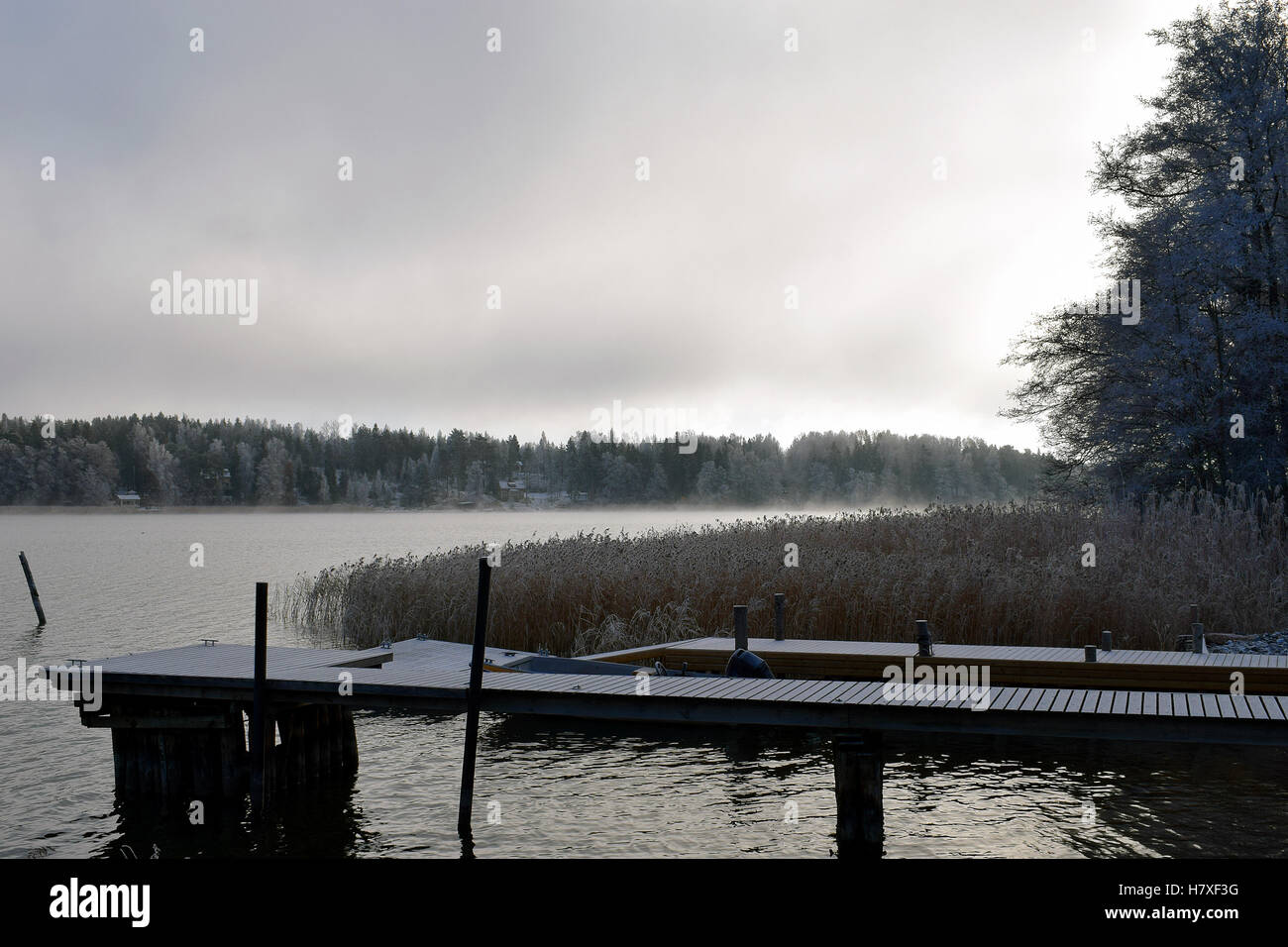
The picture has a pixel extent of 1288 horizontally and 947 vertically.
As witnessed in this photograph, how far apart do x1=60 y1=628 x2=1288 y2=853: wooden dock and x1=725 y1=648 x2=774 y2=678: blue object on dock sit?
1.35 ft

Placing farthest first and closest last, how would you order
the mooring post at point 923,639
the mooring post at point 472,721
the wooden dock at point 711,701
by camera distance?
the mooring post at point 923,639 → the mooring post at point 472,721 → the wooden dock at point 711,701

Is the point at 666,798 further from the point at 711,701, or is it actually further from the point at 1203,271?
the point at 1203,271

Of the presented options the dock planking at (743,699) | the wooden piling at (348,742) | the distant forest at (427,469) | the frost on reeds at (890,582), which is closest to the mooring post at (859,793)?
the dock planking at (743,699)

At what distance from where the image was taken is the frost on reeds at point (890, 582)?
13656 millimetres

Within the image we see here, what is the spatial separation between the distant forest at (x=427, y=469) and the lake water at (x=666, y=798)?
3883 inches

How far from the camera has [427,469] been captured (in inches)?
5468

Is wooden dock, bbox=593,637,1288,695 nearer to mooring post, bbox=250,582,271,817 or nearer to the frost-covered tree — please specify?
Result: mooring post, bbox=250,582,271,817

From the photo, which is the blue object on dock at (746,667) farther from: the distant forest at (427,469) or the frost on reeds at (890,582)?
the distant forest at (427,469)

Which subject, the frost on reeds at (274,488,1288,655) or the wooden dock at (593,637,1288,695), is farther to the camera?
the frost on reeds at (274,488,1288,655)

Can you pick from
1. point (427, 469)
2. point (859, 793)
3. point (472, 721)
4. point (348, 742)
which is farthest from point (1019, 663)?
point (427, 469)

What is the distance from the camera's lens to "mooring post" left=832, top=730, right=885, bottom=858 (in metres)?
8.02

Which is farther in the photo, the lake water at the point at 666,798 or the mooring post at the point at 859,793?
the lake water at the point at 666,798

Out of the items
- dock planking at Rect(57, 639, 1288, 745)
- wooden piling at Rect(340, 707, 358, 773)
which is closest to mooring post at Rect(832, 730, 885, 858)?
dock planking at Rect(57, 639, 1288, 745)

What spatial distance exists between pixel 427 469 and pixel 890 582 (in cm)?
12924
